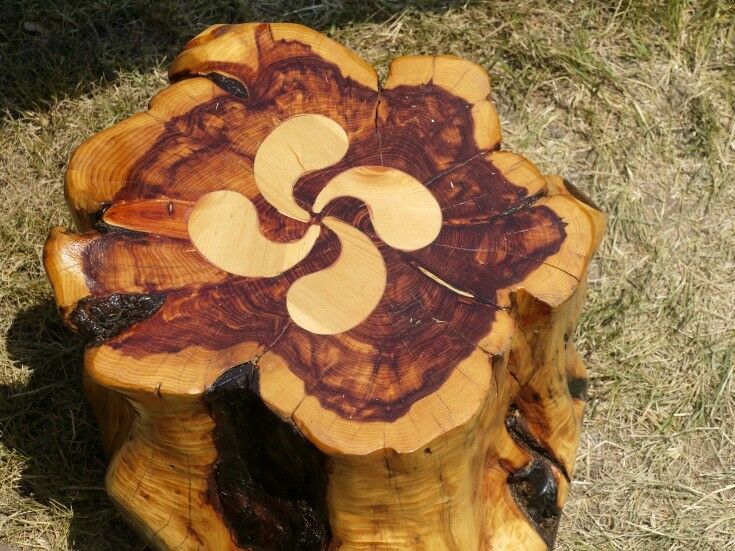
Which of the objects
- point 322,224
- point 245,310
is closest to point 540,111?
point 322,224

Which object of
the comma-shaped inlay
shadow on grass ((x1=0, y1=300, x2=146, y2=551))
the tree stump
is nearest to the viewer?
the tree stump

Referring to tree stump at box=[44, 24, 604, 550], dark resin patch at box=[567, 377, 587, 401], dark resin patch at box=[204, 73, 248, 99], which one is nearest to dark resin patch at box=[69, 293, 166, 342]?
tree stump at box=[44, 24, 604, 550]

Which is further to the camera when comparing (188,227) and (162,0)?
(162,0)

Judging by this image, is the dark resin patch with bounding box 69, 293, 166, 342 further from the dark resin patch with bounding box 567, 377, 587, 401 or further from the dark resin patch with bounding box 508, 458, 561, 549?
the dark resin patch with bounding box 567, 377, 587, 401

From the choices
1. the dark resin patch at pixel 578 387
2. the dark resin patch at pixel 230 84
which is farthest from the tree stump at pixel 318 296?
the dark resin patch at pixel 578 387

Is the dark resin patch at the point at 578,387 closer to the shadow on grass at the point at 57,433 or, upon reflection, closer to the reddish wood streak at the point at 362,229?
the reddish wood streak at the point at 362,229

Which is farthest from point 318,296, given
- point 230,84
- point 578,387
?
point 578,387

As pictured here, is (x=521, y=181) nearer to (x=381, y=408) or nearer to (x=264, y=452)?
(x=381, y=408)
